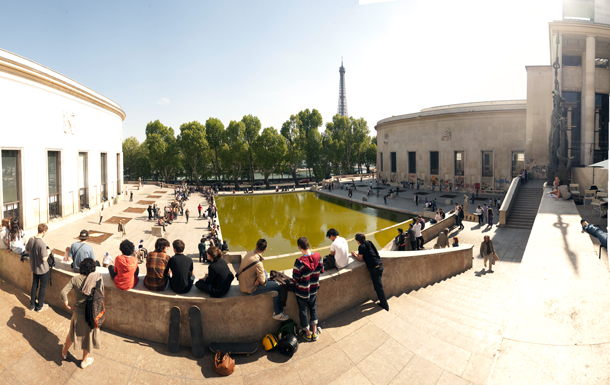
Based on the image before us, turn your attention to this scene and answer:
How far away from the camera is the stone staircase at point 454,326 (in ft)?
13.6

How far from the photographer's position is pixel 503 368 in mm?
3377

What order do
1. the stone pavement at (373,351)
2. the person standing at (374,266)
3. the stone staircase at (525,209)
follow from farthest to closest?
the stone staircase at (525,209)
the person standing at (374,266)
the stone pavement at (373,351)

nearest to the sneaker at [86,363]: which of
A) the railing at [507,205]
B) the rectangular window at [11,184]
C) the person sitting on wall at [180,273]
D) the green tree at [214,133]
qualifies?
the person sitting on wall at [180,273]

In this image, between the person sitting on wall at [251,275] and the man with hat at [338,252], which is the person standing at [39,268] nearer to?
the person sitting on wall at [251,275]

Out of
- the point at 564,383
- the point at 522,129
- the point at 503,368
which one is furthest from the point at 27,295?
the point at 522,129

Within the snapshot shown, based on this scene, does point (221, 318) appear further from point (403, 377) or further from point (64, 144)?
point (64, 144)

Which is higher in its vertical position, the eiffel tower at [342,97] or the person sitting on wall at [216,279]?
the eiffel tower at [342,97]

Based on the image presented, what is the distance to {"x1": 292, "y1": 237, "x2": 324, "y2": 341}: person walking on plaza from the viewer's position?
185 inches

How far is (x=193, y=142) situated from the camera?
188ft

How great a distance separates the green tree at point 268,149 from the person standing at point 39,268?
52290mm

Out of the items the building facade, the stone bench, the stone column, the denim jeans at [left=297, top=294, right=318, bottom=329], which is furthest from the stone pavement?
the stone column

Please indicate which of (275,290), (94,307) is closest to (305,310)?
(275,290)

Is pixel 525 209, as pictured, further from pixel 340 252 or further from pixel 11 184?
pixel 11 184

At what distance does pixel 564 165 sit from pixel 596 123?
8.52 m
